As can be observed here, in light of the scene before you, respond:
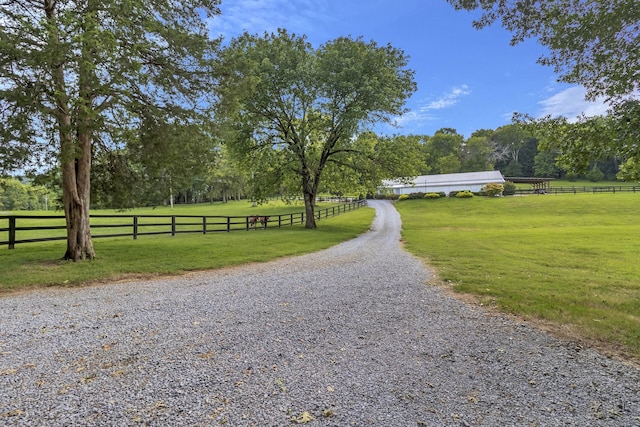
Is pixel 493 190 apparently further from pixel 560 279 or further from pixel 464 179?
pixel 560 279

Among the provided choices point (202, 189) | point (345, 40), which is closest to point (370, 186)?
point (345, 40)

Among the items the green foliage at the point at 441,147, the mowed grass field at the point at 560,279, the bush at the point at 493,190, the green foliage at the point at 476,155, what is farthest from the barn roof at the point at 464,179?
the mowed grass field at the point at 560,279

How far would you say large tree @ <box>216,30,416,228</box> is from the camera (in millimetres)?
17859

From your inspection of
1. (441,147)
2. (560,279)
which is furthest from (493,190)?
(560,279)

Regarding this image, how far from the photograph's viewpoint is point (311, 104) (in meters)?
19.8

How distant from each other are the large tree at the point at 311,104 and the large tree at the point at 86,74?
6704 mm

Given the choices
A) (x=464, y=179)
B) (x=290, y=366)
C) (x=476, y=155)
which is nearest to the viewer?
(x=290, y=366)

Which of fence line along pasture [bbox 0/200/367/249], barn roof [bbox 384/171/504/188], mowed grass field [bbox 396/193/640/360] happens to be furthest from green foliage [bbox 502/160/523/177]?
mowed grass field [bbox 396/193/640/360]

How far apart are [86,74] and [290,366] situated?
704cm

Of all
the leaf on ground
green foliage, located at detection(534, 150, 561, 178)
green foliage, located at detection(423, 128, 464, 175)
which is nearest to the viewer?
the leaf on ground

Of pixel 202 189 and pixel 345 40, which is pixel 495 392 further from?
pixel 202 189

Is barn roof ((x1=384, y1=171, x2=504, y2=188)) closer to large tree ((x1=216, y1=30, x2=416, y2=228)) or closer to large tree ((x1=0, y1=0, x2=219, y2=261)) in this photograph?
large tree ((x1=216, y1=30, x2=416, y2=228))

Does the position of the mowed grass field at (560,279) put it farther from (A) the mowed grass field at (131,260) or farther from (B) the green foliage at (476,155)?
(B) the green foliage at (476,155)

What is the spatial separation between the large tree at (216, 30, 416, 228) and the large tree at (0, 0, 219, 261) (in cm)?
670
